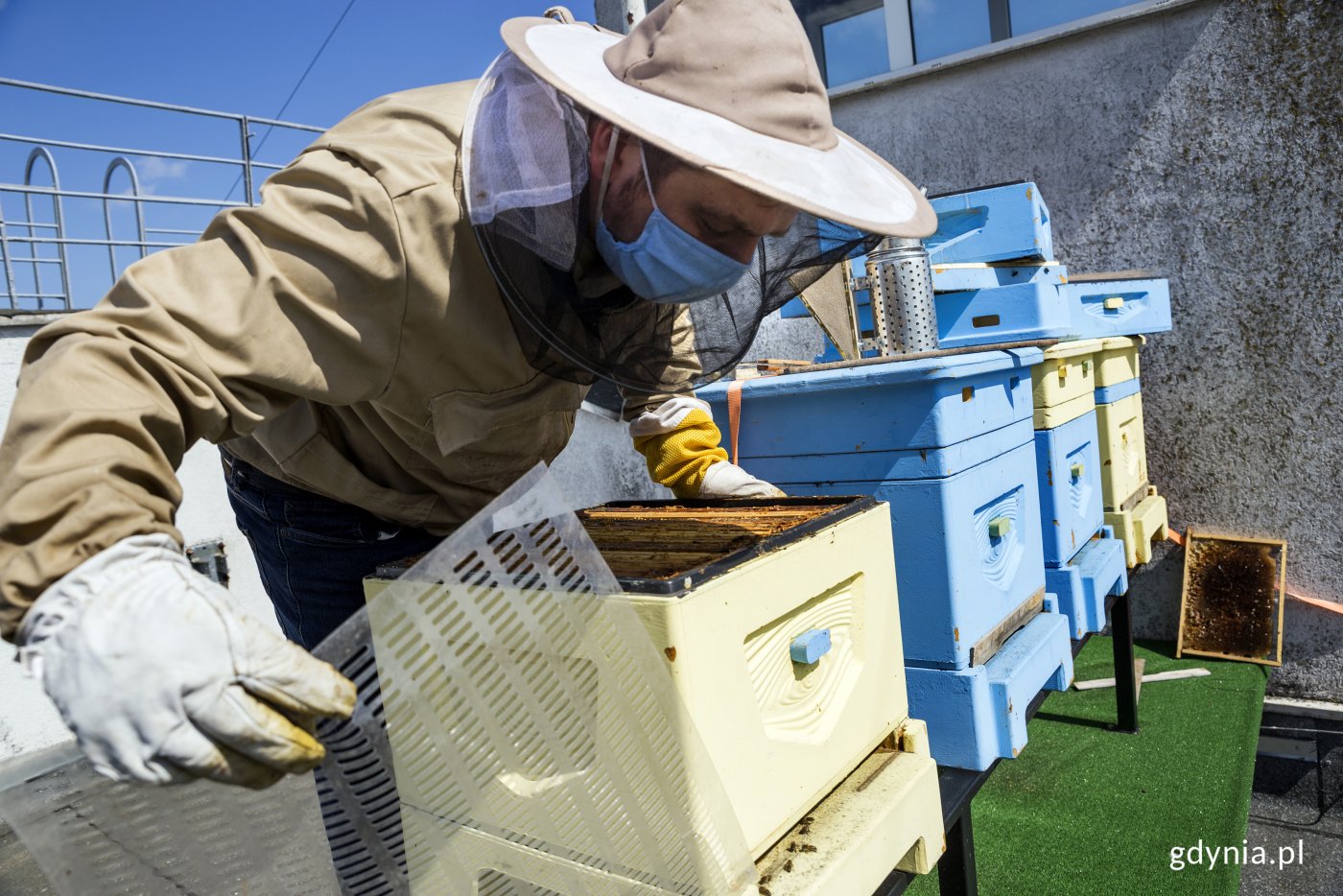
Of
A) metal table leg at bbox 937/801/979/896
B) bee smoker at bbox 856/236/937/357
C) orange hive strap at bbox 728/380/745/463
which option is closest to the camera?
metal table leg at bbox 937/801/979/896

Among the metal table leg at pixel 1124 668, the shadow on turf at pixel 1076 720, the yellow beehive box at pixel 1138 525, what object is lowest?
the shadow on turf at pixel 1076 720

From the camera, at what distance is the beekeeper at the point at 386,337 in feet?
2.11

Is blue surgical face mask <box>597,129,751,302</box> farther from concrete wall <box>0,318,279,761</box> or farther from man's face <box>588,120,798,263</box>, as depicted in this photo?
concrete wall <box>0,318,279,761</box>

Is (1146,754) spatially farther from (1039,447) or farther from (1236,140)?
(1236,140)

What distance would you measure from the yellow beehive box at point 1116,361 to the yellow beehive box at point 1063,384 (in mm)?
146

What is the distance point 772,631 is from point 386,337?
21.7 inches

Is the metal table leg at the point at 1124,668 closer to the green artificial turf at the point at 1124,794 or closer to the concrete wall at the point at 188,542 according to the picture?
the green artificial turf at the point at 1124,794

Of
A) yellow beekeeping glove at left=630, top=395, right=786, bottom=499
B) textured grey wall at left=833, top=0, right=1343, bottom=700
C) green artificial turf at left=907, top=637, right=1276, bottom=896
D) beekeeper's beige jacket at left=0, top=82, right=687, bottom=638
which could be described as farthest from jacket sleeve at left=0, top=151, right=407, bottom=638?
textured grey wall at left=833, top=0, right=1343, bottom=700

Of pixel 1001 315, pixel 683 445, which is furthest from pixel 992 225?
pixel 683 445

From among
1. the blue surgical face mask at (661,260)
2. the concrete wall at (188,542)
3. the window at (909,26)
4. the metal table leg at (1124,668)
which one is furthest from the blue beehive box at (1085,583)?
the concrete wall at (188,542)

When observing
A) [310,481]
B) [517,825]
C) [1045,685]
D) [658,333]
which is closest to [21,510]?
[517,825]

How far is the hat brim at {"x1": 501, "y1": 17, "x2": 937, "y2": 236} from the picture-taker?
88 centimetres

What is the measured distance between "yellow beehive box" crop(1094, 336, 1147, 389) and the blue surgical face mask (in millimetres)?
1983

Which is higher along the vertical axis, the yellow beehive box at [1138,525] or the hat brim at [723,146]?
the hat brim at [723,146]
